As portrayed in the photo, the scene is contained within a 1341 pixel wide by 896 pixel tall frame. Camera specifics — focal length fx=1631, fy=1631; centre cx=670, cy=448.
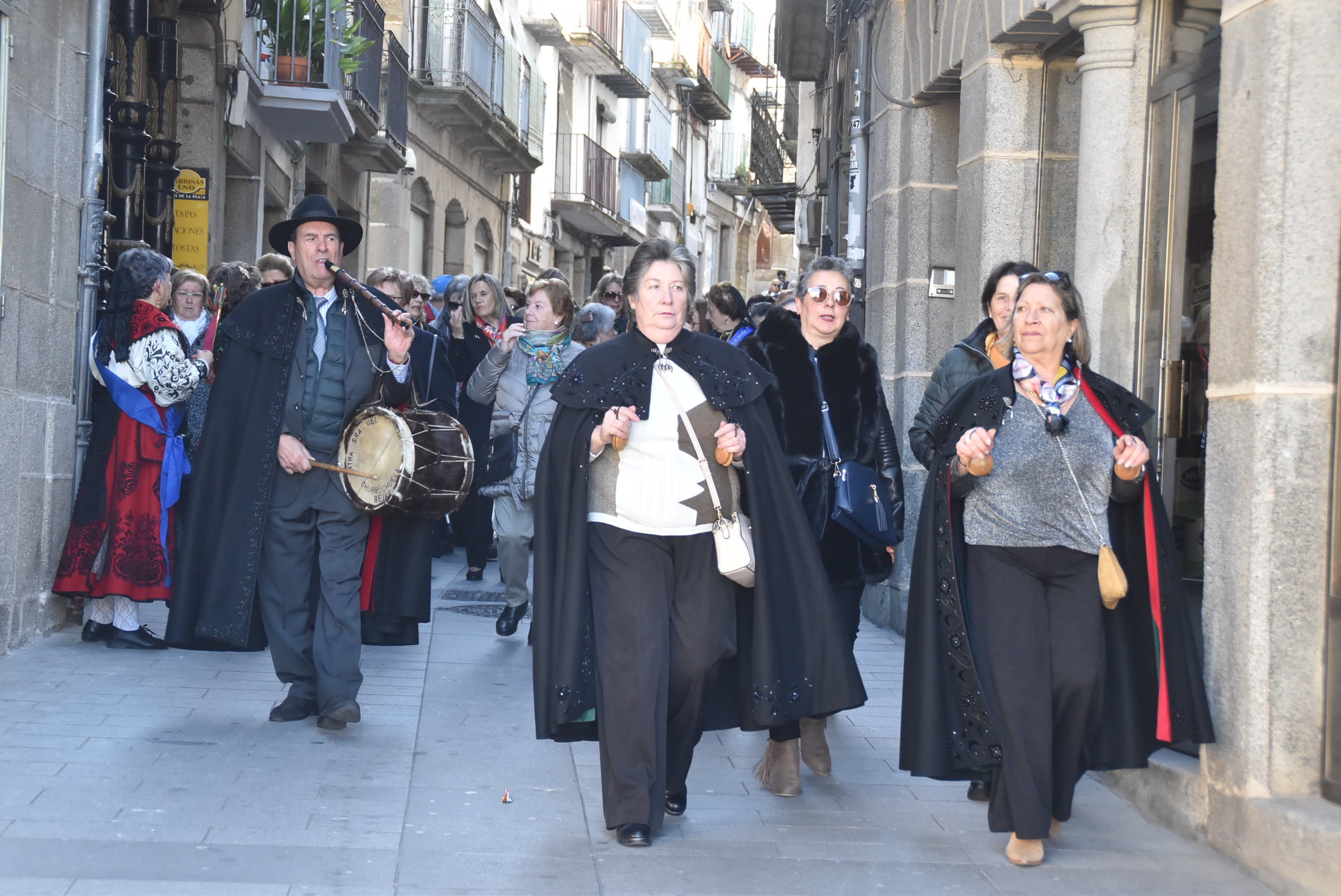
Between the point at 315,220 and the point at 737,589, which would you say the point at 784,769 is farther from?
the point at 315,220

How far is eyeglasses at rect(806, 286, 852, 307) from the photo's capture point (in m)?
5.98

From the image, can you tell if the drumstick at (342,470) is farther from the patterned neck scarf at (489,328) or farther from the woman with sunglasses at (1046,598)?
the patterned neck scarf at (489,328)

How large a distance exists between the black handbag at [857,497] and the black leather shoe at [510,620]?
130 inches

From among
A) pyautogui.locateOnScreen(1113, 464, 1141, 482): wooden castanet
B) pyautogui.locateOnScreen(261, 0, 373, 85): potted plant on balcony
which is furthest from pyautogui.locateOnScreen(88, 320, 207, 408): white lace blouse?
pyautogui.locateOnScreen(261, 0, 373, 85): potted plant on balcony

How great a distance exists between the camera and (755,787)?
5.90m

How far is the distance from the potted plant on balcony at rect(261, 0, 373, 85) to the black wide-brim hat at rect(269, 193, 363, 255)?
866 cm

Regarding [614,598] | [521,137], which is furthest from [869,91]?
[521,137]

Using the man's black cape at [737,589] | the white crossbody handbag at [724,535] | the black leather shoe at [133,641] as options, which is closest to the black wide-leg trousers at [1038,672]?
the man's black cape at [737,589]

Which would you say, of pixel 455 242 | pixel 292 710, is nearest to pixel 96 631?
pixel 292 710

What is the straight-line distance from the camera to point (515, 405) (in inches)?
356

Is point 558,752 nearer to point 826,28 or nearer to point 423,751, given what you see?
point 423,751

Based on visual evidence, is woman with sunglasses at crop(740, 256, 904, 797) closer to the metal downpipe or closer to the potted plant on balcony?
the metal downpipe

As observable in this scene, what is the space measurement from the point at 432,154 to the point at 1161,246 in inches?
749

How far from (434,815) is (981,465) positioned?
2.06m
